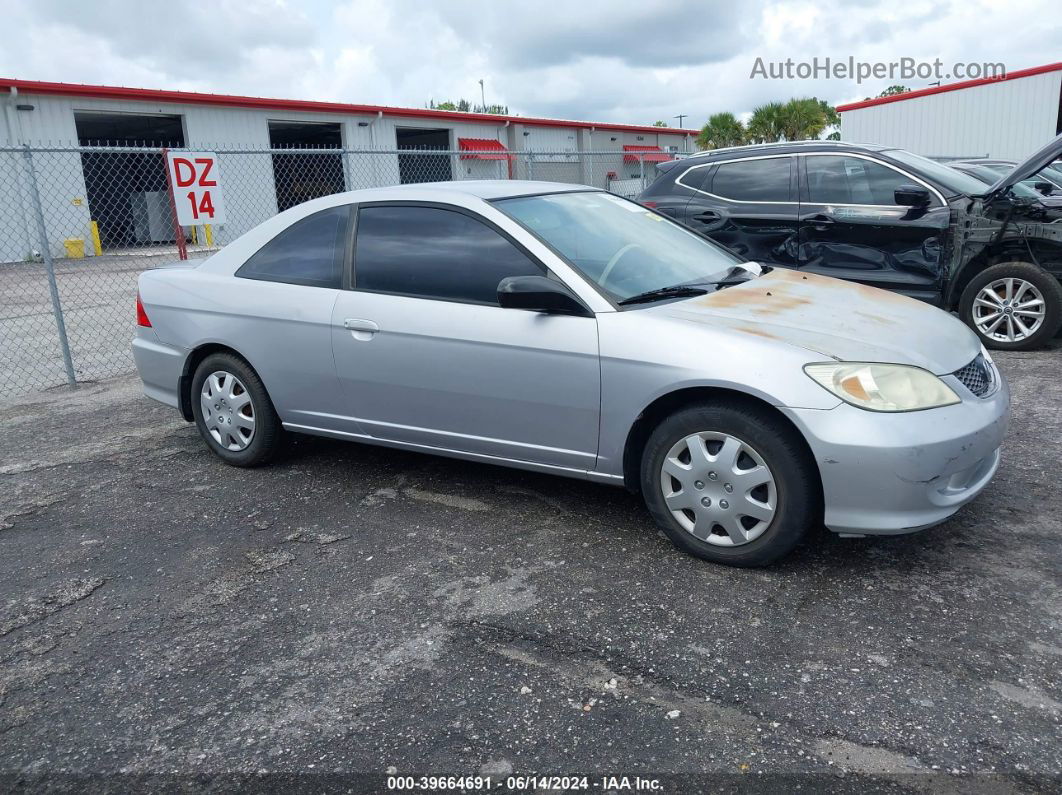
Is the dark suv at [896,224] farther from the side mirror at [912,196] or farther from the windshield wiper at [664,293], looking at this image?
the windshield wiper at [664,293]

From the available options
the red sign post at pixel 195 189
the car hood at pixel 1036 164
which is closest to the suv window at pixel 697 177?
the car hood at pixel 1036 164

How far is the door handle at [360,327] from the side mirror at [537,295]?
0.82 metres

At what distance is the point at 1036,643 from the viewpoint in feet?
9.55

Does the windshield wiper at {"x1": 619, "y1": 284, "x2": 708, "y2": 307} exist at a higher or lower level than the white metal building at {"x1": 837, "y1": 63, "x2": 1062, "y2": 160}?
lower

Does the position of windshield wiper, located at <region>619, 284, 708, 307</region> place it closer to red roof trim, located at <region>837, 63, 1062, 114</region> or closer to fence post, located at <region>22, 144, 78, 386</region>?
fence post, located at <region>22, 144, 78, 386</region>

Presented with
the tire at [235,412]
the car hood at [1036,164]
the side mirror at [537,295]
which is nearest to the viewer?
the side mirror at [537,295]

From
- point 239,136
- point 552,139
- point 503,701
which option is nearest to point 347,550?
point 503,701

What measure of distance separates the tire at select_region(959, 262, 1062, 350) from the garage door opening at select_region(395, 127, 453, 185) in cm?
2267

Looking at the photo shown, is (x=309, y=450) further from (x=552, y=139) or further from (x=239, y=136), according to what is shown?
(x=552, y=139)

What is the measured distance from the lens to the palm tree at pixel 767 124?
31.3 m

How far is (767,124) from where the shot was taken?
3159cm

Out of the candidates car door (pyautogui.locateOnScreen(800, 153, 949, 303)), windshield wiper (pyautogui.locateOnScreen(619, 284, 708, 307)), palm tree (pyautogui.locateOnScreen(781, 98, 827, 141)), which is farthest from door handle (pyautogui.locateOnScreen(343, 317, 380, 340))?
palm tree (pyautogui.locateOnScreen(781, 98, 827, 141))

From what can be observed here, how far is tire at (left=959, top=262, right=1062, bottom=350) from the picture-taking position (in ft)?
22.4

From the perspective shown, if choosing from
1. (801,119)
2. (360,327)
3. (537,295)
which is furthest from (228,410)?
(801,119)
